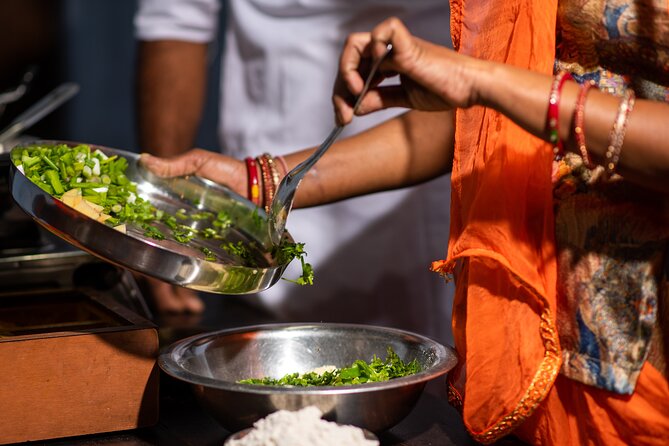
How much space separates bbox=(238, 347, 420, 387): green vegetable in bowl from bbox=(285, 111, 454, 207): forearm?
0.42 m

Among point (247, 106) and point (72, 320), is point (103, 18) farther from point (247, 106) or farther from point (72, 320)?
point (72, 320)

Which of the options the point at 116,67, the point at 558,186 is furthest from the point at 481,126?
the point at 116,67

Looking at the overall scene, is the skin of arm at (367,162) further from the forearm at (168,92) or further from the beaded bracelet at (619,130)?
the forearm at (168,92)

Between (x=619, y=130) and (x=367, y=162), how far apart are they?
1.94 feet

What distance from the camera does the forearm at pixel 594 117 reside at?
966 mm

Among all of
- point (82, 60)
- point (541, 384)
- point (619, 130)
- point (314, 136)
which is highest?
point (619, 130)

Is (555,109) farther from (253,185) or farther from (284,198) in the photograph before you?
(253,185)

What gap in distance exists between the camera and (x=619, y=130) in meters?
0.97

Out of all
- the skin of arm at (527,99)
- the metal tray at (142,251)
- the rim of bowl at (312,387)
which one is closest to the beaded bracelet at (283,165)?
the metal tray at (142,251)

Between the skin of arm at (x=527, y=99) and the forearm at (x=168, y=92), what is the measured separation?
141cm

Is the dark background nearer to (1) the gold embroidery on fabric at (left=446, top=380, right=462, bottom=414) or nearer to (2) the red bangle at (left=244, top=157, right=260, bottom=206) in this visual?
(2) the red bangle at (left=244, top=157, right=260, bottom=206)

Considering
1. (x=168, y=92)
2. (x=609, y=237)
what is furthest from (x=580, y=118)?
(x=168, y=92)

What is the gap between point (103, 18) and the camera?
5.14 metres

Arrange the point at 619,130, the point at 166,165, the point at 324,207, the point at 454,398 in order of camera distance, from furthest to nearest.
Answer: the point at 324,207 → the point at 166,165 → the point at 454,398 → the point at 619,130
